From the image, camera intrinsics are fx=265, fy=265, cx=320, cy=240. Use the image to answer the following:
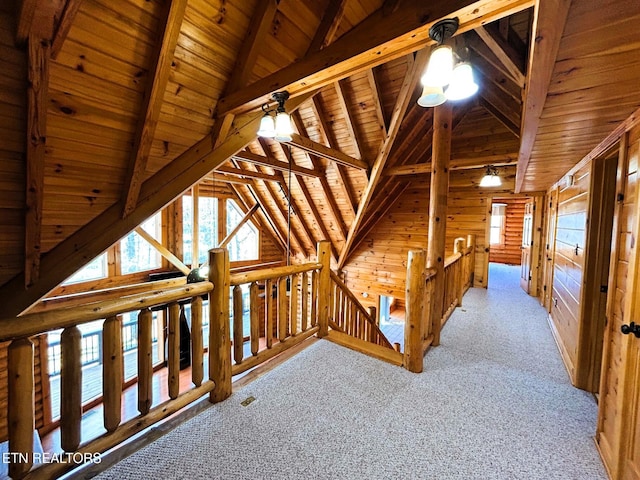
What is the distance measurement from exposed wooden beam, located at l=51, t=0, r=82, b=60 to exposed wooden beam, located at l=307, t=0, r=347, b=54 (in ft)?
5.24

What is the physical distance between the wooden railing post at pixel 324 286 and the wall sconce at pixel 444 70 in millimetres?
1751

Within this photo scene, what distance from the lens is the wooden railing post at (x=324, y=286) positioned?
2.77 meters

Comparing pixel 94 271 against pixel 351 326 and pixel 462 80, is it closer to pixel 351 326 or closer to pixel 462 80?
pixel 351 326

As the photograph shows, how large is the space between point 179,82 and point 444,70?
1790mm

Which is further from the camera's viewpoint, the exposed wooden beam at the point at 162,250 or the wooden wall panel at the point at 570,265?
the exposed wooden beam at the point at 162,250

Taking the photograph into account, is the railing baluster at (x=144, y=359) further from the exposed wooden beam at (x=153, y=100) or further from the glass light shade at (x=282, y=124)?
the glass light shade at (x=282, y=124)

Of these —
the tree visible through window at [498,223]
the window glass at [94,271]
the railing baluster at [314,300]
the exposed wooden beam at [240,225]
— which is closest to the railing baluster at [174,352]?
the railing baluster at [314,300]

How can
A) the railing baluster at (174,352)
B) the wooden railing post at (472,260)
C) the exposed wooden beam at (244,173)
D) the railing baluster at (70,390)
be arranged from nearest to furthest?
1. the railing baluster at (70,390)
2. the railing baluster at (174,352)
3. the exposed wooden beam at (244,173)
4. the wooden railing post at (472,260)

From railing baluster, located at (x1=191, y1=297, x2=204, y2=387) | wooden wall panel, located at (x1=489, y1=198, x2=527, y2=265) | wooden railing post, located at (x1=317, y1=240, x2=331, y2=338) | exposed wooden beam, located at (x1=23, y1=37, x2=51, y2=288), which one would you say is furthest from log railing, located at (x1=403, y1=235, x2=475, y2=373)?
wooden wall panel, located at (x1=489, y1=198, x2=527, y2=265)

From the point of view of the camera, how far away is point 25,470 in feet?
3.69

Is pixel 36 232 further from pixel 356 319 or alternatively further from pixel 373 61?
pixel 356 319

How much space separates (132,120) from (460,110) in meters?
5.34

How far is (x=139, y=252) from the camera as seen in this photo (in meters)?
5.25

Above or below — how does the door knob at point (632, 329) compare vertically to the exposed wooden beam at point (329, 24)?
below
